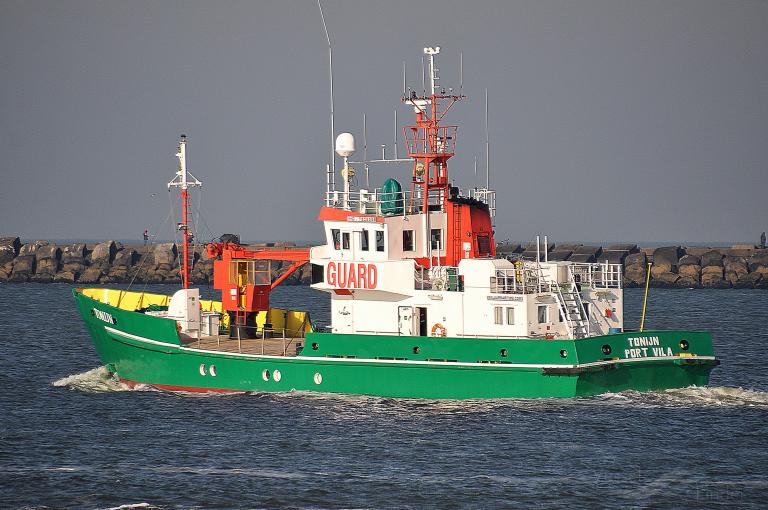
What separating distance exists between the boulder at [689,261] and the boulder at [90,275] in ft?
175

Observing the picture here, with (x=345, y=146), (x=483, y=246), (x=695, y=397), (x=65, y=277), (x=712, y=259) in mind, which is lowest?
(x=695, y=397)

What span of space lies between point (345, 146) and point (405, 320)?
618 centimetres

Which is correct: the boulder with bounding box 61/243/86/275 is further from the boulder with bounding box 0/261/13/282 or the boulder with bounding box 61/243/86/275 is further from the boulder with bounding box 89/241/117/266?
the boulder with bounding box 0/261/13/282

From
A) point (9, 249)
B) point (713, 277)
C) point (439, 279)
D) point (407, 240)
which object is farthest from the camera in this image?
point (9, 249)

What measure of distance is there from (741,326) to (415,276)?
1216 inches

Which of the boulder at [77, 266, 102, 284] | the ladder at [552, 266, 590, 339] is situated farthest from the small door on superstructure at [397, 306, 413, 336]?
the boulder at [77, 266, 102, 284]

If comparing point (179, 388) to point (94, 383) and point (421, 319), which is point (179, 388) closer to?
point (94, 383)

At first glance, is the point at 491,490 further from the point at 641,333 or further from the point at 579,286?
the point at 579,286

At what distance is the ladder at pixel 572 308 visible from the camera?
28781 millimetres

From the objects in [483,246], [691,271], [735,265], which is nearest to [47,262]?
[691,271]

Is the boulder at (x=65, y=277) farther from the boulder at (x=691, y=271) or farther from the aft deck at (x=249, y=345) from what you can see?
the aft deck at (x=249, y=345)

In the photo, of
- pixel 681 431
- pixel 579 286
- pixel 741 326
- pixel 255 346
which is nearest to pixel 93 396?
pixel 255 346

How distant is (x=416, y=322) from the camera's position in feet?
98.9

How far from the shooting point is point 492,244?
32.2 m
